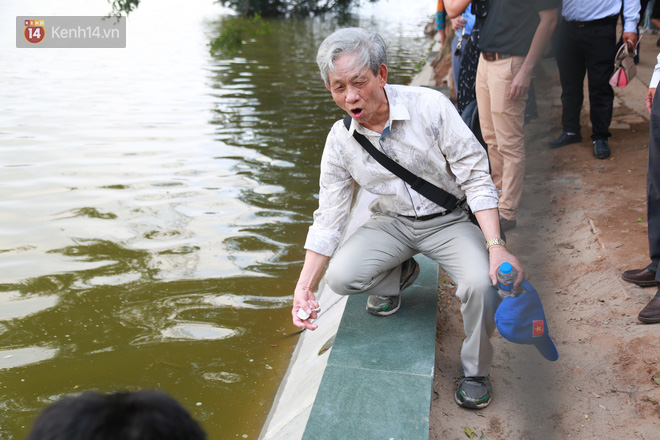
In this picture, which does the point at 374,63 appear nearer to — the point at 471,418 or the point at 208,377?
the point at 471,418

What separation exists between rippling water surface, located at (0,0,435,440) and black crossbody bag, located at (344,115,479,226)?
4.38 feet

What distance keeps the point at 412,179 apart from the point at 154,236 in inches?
115

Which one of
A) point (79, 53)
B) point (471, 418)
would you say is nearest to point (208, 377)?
point (471, 418)

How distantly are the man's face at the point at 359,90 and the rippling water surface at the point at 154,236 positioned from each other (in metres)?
1.54

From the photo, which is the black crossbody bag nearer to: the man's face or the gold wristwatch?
the man's face

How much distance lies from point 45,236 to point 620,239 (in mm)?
4117

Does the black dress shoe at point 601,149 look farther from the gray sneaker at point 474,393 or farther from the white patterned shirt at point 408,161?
the gray sneaker at point 474,393

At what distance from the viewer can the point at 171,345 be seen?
3.59 metres

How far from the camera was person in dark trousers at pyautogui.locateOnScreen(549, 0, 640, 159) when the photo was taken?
15.6 ft

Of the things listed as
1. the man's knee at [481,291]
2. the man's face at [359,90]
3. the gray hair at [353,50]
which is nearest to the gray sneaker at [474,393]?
the man's knee at [481,291]

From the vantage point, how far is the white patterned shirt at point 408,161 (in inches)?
103

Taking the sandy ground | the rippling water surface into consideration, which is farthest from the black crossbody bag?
the rippling water surface

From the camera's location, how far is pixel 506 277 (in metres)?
2.34

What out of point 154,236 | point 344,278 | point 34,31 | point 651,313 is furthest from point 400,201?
point 34,31
